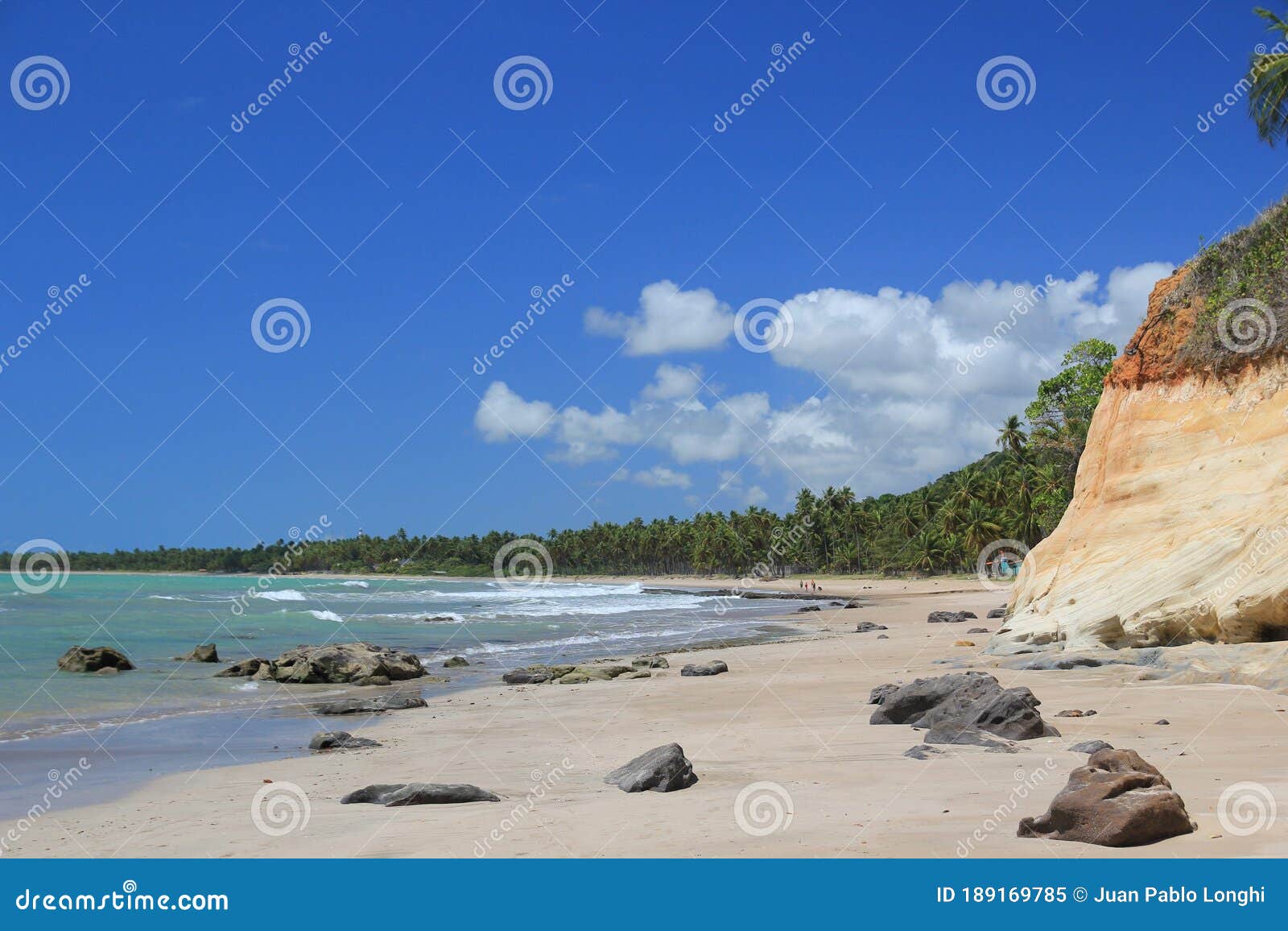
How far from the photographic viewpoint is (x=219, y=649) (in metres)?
30.5

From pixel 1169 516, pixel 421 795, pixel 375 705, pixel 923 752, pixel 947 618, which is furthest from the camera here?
pixel 947 618

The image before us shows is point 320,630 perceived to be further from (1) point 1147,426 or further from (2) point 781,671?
(1) point 1147,426

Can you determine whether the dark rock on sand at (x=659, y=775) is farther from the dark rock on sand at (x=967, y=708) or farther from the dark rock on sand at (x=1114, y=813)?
the dark rock on sand at (x=1114, y=813)

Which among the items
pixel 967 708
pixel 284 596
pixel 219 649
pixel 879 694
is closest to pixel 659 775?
pixel 967 708

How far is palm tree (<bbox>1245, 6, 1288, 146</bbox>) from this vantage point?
21078mm

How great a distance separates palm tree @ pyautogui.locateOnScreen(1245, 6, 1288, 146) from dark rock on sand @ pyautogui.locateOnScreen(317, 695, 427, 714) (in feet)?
71.4

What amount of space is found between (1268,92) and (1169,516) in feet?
36.3

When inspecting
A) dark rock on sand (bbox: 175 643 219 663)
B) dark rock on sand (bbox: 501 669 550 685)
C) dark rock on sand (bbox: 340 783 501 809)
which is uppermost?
dark rock on sand (bbox: 175 643 219 663)

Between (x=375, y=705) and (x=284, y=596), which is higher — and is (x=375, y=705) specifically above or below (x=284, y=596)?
below

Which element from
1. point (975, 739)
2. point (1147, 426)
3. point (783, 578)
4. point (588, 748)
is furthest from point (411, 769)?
point (783, 578)

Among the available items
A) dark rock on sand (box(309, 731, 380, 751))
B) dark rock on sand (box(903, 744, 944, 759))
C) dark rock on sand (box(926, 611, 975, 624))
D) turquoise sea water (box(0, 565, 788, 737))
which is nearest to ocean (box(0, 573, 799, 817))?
turquoise sea water (box(0, 565, 788, 737))

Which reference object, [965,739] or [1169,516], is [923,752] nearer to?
[965,739]

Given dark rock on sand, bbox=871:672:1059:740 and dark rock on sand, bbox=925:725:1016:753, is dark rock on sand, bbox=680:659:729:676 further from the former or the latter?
dark rock on sand, bbox=925:725:1016:753

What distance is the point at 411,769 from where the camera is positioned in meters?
10.8
